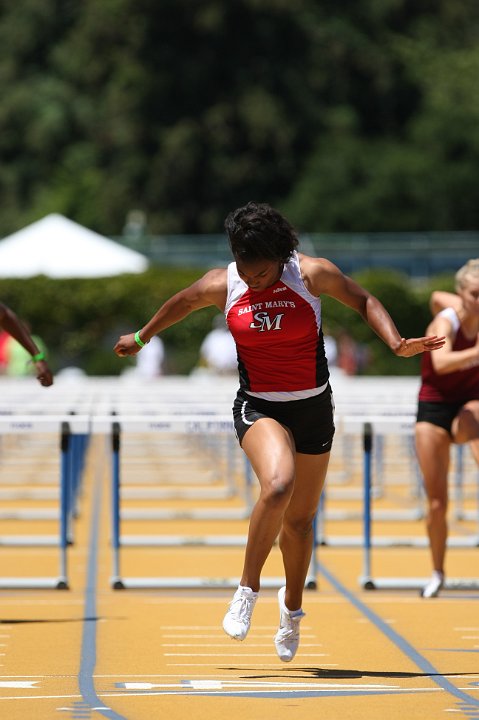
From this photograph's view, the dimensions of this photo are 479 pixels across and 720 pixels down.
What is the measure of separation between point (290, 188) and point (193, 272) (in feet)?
104

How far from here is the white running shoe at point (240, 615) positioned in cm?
739

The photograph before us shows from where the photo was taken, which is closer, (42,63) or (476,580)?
(476,580)

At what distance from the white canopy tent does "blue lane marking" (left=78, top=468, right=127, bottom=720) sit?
12662 mm

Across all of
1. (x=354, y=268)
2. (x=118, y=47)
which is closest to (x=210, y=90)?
(x=118, y=47)

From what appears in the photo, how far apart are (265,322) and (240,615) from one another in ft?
4.03

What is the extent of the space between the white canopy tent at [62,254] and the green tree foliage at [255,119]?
37.9 meters

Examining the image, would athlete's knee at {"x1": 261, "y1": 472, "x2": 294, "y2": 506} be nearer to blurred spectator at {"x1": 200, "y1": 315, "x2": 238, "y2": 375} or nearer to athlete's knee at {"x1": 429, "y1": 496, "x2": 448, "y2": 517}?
athlete's knee at {"x1": 429, "y1": 496, "x2": 448, "y2": 517}

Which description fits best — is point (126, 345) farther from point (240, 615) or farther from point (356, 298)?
point (240, 615)

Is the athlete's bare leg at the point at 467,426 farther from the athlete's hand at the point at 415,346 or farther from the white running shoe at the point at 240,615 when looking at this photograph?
the white running shoe at the point at 240,615

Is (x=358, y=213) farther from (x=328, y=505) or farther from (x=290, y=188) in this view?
(x=328, y=505)

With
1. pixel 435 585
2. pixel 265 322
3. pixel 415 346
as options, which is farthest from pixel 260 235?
pixel 435 585

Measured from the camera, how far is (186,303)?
7863mm

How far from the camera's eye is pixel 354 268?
47.9 metres

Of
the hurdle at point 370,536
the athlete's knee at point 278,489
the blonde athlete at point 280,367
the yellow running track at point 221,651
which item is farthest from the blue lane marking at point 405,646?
the athlete's knee at point 278,489
